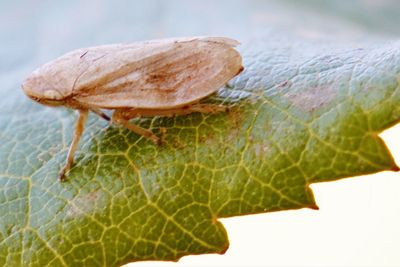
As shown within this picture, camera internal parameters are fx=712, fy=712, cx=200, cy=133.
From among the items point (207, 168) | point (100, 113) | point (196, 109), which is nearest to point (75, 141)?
point (100, 113)

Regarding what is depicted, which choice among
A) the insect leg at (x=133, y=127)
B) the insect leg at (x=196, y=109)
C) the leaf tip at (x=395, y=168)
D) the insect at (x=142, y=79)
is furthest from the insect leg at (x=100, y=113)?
Result: the leaf tip at (x=395, y=168)

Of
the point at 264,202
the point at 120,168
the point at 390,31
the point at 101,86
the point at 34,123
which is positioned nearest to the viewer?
the point at 264,202

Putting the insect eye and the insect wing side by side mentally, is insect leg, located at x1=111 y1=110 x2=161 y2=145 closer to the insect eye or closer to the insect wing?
the insect wing

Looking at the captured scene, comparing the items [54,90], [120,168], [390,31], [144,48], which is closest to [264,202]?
[120,168]

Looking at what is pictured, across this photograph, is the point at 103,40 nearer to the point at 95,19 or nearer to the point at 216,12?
the point at 95,19

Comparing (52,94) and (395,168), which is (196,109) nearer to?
(52,94)

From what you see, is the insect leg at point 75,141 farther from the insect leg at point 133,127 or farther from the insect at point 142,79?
the insect leg at point 133,127

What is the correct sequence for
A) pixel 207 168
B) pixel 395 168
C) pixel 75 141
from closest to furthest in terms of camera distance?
1. pixel 395 168
2. pixel 207 168
3. pixel 75 141
